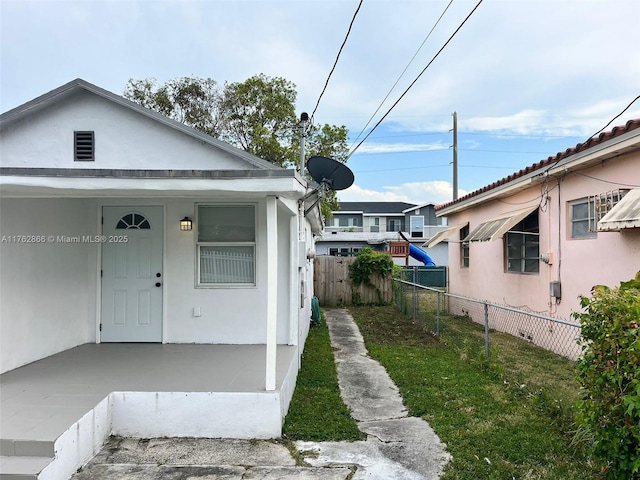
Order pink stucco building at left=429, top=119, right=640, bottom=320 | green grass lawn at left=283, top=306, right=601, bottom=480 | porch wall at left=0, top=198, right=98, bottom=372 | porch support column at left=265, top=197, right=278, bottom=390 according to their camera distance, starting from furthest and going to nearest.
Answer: pink stucco building at left=429, top=119, right=640, bottom=320
porch wall at left=0, top=198, right=98, bottom=372
porch support column at left=265, top=197, right=278, bottom=390
green grass lawn at left=283, top=306, right=601, bottom=480

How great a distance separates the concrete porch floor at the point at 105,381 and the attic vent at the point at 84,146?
2695 mm

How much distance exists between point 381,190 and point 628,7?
1530 inches

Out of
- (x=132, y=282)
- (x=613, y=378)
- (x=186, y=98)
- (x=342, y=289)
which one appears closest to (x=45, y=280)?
(x=132, y=282)

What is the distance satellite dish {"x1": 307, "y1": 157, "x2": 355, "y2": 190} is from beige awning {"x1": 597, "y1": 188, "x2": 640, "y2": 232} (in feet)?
11.5

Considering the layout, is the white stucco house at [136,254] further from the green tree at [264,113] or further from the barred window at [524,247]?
the green tree at [264,113]

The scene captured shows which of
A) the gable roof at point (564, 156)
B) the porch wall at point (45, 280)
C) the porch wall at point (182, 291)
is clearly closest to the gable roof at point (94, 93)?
the porch wall at point (182, 291)

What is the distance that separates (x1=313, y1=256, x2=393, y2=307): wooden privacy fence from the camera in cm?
1452

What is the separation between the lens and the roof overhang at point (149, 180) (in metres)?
4.06

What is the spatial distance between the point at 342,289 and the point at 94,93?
33.7 feet

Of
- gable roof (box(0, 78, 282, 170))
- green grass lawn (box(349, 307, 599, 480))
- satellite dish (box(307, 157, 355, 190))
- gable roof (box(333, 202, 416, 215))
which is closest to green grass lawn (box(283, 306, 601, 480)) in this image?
green grass lawn (box(349, 307, 599, 480))

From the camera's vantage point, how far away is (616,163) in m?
6.01

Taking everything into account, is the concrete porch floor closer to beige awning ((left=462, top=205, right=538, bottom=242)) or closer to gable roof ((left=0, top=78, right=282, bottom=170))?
gable roof ((left=0, top=78, right=282, bottom=170))

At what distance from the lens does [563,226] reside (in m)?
7.34

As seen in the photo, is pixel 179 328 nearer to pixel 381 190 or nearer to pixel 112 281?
pixel 112 281
